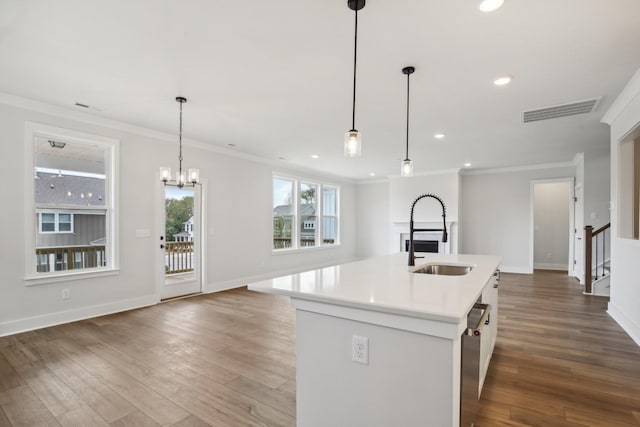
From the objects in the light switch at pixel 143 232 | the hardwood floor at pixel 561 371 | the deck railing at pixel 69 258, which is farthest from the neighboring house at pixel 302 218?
the hardwood floor at pixel 561 371

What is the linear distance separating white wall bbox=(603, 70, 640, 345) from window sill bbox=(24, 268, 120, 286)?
20.4ft

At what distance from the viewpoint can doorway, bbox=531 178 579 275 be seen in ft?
27.6

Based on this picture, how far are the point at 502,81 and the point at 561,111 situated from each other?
1433 mm

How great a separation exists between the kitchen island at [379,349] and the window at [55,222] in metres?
3.65

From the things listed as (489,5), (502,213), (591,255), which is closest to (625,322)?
(591,255)

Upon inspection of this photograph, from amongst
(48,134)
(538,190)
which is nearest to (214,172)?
(48,134)

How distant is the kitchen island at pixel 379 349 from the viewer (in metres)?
1.31

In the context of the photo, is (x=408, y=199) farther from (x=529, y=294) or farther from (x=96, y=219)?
(x=96, y=219)

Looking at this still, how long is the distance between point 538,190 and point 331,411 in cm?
944

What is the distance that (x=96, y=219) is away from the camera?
4.30 metres

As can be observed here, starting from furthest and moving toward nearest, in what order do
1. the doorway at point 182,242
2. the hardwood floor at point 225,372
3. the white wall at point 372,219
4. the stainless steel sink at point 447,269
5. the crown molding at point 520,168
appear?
the white wall at point 372,219 < the crown molding at point 520,168 < the doorway at point 182,242 < the stainless steel sink at point 447,269 < the hardwood floor at point 225,372

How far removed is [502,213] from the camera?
7.86 m

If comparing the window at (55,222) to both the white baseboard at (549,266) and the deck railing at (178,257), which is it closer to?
the deck railing at (178,257)

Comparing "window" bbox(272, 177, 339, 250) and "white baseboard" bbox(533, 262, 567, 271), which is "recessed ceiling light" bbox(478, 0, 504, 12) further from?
"white baseboard" bbox(533, 262, 567, 271)
